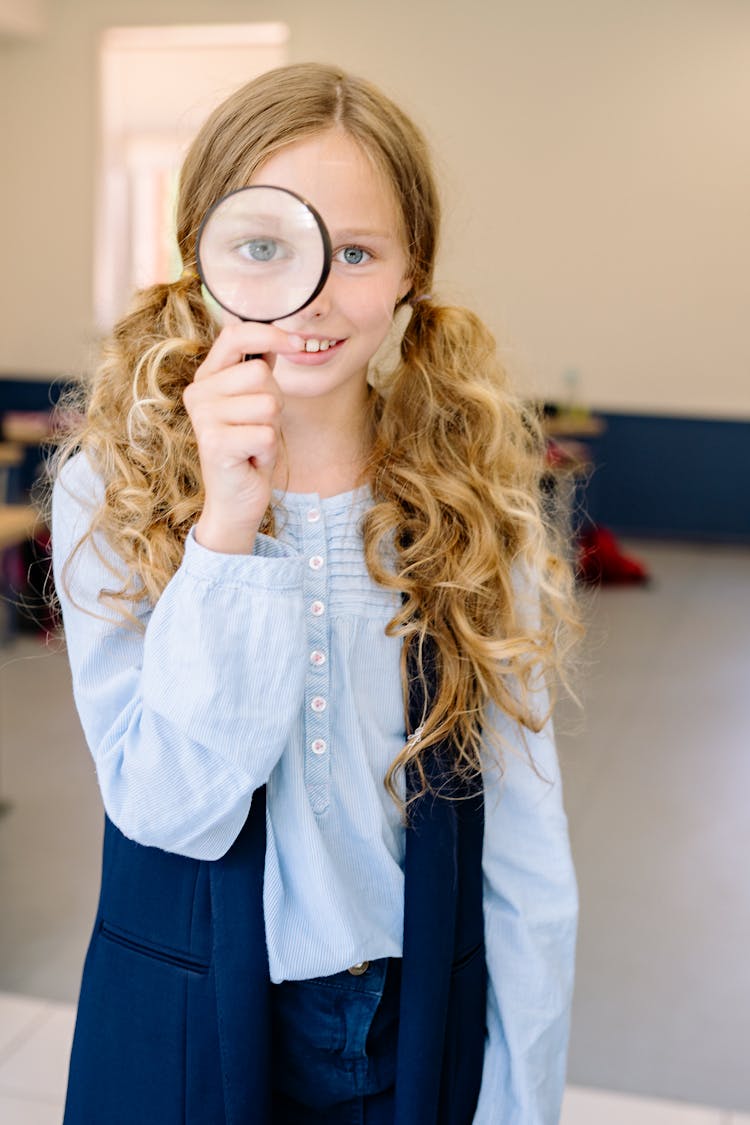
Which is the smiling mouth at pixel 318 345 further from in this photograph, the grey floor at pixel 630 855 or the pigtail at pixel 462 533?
the grey floor at pixel 630 855

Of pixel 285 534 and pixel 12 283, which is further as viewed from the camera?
pixel 12 283

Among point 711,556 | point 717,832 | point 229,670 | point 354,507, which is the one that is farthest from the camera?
point 711,556

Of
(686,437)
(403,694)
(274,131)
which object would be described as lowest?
(686,437)

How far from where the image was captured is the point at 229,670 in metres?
0.97

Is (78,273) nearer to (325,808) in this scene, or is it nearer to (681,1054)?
(681,1054)

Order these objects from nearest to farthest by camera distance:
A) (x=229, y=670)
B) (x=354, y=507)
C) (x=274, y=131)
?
(x=229, y=670)
(x=274, y=131)
(x=354, y=507)

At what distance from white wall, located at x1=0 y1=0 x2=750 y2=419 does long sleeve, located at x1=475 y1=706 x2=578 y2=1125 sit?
7.69m

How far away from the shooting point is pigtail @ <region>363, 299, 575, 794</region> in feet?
3.89

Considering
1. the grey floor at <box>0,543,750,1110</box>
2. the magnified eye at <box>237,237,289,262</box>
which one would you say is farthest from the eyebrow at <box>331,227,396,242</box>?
the grey floor at <box>0,543,750,1110</box>

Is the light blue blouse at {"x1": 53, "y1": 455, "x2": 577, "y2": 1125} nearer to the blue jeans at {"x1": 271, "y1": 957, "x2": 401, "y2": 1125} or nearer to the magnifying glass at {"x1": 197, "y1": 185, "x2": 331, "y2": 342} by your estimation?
the blue jeans at {"x1": 271, "y1": 957, "x2": 401, "y2": 1125}

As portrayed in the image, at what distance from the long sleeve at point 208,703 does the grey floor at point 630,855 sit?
1.84 metres

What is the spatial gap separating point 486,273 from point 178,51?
299 centimetres

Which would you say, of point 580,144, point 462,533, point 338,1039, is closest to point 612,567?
point 580,144

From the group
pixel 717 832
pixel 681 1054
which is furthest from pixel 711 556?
pixel 681 1054
